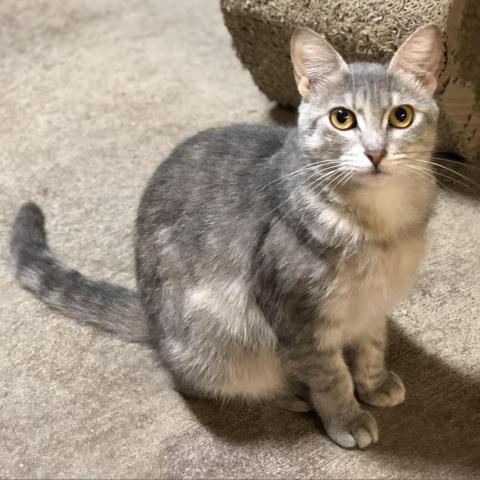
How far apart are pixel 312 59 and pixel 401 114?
200mm

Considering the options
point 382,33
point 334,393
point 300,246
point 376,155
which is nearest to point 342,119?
point 376,155

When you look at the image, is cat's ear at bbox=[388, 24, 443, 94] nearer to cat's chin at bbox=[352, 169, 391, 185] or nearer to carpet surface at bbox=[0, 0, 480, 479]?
cat's chin at bbox=[352, 169, 391, 185]

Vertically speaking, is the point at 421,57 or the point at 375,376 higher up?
the point at 421,57

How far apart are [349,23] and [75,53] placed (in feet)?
4.04

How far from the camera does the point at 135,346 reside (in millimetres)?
1713

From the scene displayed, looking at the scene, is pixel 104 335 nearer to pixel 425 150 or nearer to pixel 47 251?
pixel 47 251

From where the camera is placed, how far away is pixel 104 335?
173cm

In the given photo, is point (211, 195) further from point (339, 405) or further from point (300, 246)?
point (339, 405)

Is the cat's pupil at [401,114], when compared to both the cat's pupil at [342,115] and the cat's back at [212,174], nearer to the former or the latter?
the cat's pupil at [342,115]

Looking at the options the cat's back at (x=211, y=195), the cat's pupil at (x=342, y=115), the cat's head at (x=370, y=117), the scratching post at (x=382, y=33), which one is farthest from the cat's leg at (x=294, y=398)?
the scratching post at (x=382, y=33)

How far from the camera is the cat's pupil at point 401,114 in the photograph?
126 centimetres

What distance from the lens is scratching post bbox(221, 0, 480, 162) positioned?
1.76 metres

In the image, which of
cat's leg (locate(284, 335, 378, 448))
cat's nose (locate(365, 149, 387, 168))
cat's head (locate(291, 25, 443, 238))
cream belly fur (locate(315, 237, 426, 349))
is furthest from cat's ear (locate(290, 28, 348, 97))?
cat's leg (locate(284, 335, 378, 448))

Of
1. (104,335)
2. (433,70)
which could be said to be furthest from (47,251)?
(433,70)
